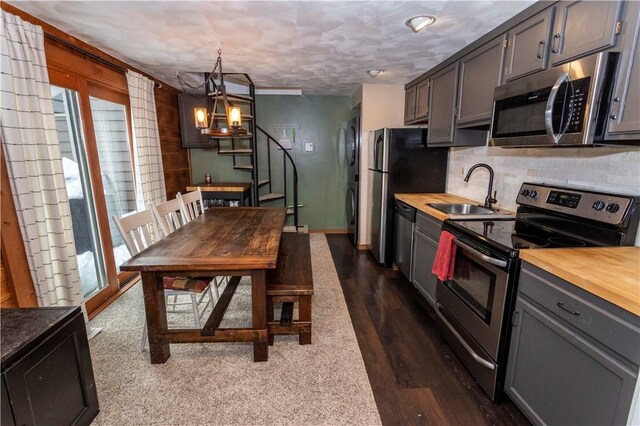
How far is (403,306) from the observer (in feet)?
8.96

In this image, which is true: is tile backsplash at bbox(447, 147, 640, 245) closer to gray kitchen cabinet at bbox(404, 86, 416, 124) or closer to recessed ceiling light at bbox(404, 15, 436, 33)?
gray kitchen cabinet at bbox(404, 86, 416, 124)

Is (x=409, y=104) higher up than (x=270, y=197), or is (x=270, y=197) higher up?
(x=409, y=104)

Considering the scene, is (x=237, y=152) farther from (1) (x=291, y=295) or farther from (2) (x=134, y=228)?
(1) (x=291, y=295)

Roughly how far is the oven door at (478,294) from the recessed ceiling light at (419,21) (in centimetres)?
141

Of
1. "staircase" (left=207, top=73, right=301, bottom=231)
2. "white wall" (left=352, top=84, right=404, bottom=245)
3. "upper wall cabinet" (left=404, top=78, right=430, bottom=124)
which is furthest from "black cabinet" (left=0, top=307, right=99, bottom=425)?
"white wall" (left=352, top=84, right=404, bottom=245)

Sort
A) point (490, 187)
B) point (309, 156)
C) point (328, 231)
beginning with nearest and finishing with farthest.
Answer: point (490, 187), point (309, 156), point (328, 231)

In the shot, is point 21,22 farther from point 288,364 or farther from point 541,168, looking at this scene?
point 541,168

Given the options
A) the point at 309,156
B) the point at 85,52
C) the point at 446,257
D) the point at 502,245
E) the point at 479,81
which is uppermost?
the point at 85,52

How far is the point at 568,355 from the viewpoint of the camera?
1.21m

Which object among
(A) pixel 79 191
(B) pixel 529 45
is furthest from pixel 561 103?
(A) pixel 79 191

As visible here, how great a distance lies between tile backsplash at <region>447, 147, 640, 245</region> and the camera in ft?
5.06

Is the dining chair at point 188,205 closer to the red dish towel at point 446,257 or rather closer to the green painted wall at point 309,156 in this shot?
the green painted wall at point 309,156

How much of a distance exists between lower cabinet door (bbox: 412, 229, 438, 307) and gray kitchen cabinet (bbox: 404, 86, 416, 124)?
1555 millimetres

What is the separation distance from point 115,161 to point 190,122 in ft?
4.23
